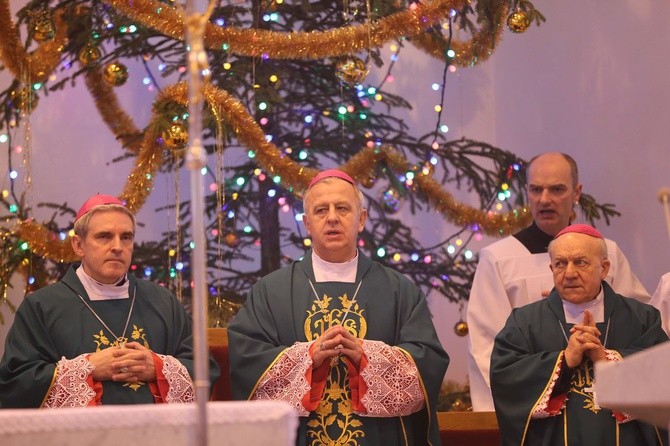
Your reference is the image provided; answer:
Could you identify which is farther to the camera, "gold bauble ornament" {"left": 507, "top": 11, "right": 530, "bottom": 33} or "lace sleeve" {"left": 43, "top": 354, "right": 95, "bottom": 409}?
"gold bauble ornament" {"left": 507, "top": 11, "right": 530, "bottom": 33}

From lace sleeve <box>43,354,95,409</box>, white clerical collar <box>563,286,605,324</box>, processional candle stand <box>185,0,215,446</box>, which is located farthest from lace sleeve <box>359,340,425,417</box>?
processional candle stand <box>185,0,215,446</box>

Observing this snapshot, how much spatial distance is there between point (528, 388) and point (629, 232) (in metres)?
3.44

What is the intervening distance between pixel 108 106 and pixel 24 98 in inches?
44.0

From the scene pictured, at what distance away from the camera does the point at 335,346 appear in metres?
5.11

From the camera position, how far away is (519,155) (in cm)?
969

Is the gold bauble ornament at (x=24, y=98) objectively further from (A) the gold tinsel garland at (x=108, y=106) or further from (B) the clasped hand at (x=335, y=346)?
(B) the clasped hand at (x=335, y=346)

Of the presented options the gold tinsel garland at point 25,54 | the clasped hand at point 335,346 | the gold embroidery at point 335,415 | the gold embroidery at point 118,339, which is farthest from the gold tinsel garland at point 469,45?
the gold embroidery at point 118,339

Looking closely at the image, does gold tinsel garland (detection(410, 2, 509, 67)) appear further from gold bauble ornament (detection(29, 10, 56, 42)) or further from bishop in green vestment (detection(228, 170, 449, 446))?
bishop in green vestment (detection(228, 170, 449, 446))

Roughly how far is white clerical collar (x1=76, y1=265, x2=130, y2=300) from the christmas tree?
1.59m

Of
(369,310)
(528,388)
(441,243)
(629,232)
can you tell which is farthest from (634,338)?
(441,243)

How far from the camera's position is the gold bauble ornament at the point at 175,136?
272 inches

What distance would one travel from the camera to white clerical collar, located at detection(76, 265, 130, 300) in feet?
18.1

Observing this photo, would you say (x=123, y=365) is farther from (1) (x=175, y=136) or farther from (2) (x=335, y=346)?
(1) (x=175, y=136)

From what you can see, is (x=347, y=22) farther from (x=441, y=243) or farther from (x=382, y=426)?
(x=382, y=426)
